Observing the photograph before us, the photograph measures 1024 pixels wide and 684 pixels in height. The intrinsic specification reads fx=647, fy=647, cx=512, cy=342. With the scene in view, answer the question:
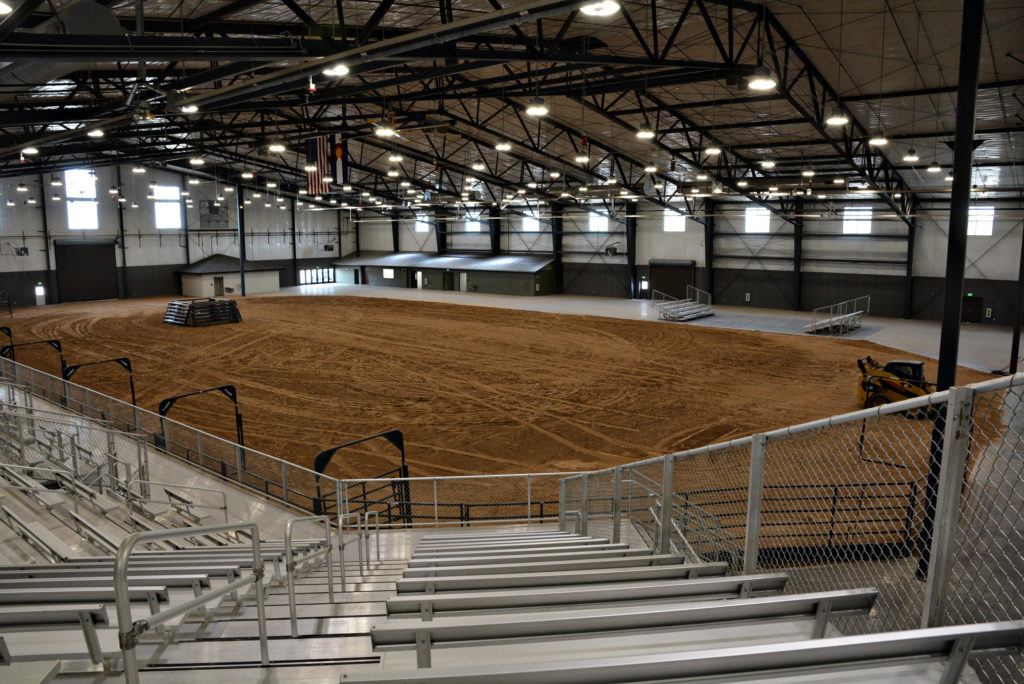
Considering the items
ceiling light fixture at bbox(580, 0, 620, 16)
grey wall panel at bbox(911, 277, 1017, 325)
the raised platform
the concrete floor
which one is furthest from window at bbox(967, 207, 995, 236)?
the raised platform

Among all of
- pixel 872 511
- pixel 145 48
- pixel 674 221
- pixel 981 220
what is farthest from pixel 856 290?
pixel 145 48

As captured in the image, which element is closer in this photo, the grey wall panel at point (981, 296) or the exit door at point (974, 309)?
the grey wall panel at point (981, 296)

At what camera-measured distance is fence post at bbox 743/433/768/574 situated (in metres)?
4.63

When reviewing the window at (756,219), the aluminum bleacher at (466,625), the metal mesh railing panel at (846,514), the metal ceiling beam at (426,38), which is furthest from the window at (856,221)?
the aluminum bleacher at (466,625)

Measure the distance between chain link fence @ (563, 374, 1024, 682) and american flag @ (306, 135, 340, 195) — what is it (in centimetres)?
1838

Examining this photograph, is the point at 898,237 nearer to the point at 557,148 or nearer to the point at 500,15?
the point at 557,148

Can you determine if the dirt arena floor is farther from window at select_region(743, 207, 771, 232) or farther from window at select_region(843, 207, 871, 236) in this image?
window at select_region(743, 207, 771, 232)

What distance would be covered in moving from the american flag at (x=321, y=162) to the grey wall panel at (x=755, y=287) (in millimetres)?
29135

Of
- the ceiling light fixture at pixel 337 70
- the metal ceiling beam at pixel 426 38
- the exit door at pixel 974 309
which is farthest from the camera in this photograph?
the exit door at pixel 974 309

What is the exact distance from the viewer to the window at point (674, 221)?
1852 inches

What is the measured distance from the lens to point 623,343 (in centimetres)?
3212

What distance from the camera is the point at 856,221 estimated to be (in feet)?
129

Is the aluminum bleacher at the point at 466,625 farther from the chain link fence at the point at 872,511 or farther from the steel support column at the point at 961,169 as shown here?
the steel support column at the point at 961,169

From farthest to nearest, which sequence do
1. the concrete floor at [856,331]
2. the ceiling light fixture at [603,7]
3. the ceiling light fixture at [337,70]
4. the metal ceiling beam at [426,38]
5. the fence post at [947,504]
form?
the concrete floor at [856,331] < the ceiling light fixture at [337,70] < the metal ceiling beam at [426,38] < the ceiling light fixture at [603,7] < the fence post at [947,504]
